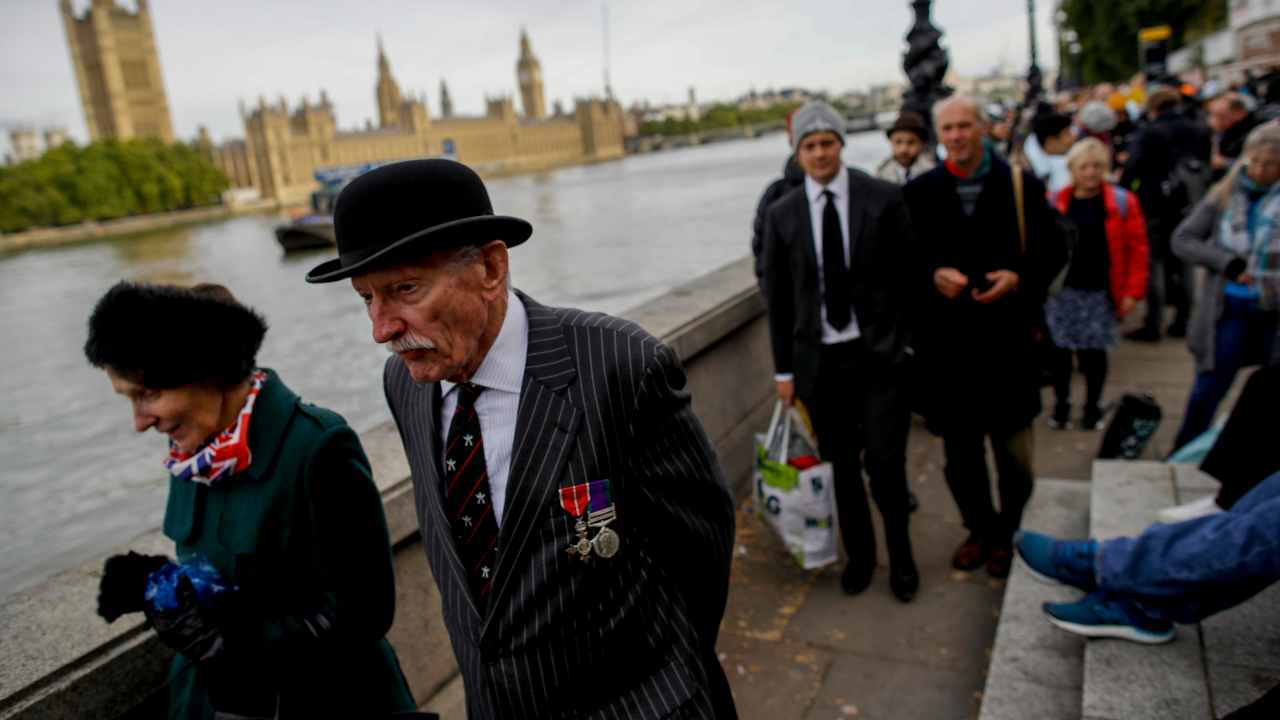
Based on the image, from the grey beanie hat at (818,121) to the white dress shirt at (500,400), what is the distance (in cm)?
232

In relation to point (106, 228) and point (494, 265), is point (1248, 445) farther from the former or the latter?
point (106, 228)

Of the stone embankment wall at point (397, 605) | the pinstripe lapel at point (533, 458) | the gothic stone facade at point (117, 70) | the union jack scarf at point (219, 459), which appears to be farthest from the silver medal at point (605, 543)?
the gothic stone facade at point (117, 70)

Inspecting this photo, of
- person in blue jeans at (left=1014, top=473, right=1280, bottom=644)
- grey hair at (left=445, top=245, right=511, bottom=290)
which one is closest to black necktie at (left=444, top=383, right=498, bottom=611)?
grey hair at (left=445, top=245, right=511, bottom=290)

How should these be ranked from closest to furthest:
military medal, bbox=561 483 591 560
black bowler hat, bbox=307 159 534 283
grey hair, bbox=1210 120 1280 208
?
black bowler hat, bbox=307 159 534 283
military medal, bbox=561 483 591 560
grey hair, bbox=1210 120 1280 208

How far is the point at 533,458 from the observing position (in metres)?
1.50

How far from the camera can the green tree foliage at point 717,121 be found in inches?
5748

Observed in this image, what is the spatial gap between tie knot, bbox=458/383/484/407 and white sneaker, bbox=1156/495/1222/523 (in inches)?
112

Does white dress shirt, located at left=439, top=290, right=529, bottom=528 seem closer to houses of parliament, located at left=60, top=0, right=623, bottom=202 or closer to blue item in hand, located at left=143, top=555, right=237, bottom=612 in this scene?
blue item in hand, located at left=143, top=555, right=237, bottom=612

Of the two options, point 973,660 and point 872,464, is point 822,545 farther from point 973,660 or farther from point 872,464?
point 973,660

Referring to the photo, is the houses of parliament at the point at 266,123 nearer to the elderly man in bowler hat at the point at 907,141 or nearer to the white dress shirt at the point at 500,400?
the elderly man in bowler hat at the point at 907,141

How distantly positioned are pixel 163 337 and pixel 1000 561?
11.1 ft

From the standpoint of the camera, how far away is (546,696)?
1.52m

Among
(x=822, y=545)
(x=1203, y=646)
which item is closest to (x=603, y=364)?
(x=1203, y=646)

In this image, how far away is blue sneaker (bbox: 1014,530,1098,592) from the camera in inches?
119
